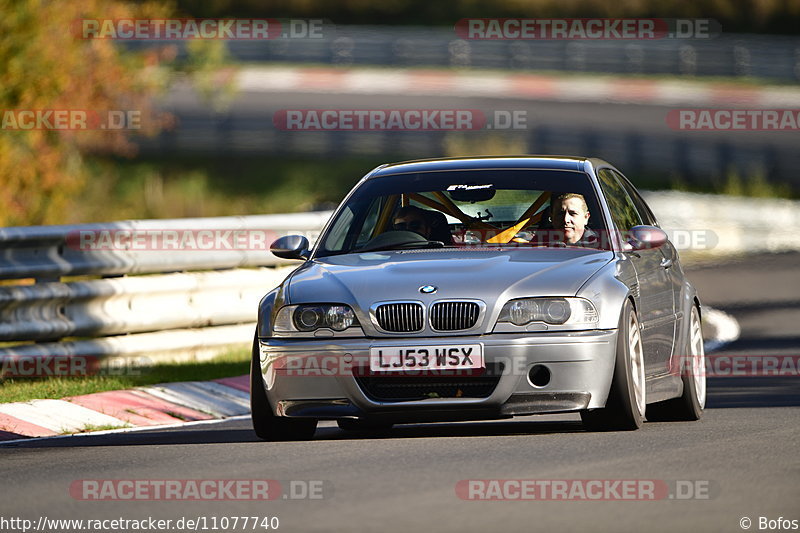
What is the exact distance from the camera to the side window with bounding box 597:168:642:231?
34.9 feet

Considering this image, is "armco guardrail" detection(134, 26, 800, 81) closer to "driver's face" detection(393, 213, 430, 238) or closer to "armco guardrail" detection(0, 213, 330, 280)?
"armco guardrail" detection(0, 213, 330, 280)

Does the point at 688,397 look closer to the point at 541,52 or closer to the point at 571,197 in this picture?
the point at 571,197

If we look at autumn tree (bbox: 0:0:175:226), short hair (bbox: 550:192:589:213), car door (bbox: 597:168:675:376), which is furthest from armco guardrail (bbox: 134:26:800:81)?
short hair (bbox: 550:192:589:213)

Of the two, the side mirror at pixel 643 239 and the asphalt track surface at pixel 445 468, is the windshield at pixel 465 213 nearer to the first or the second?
the side mirror at pixel 643 239

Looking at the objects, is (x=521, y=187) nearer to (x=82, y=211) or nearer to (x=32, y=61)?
(x=32, y=61)

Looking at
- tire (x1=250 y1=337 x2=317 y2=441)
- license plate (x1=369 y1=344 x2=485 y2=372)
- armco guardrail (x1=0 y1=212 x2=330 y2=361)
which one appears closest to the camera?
license plate (x1=369 y1=344 x2=485 y2=372)

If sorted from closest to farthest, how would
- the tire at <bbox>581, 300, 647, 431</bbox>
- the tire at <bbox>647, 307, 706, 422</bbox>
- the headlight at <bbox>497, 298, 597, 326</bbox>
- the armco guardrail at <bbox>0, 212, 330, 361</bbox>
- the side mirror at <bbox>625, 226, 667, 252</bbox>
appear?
the headlight at <bbox>497, 298, 597, 326</bbox>, the tire at <bbox>581, 300, 647, 431</bbox>, the side mirror at <bbox>625, 226, 667, 252</bbox>, the tire at <bbox>647, 307, 706, 422</bbox>, the armco guardrail at <bbox>0, 212, 330, 361</bbox>

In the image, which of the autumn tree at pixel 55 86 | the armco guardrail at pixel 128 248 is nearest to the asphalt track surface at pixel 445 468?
the armco guardrail at pixel 128 248

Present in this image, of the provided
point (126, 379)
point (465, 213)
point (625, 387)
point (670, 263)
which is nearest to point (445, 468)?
point (625, 387)

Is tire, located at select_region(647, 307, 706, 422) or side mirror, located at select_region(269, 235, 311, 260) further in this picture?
tire, located at select_region(647, 307, 706, 422)

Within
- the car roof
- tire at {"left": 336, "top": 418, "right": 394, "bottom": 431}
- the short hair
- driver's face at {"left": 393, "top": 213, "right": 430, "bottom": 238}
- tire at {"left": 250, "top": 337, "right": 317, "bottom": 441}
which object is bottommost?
tire at {"left": 336, "top": 418, "right": 394, "bottom": 431}

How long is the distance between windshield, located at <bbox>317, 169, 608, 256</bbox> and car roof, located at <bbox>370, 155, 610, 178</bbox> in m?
0.06

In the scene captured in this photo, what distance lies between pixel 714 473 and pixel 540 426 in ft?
8.31

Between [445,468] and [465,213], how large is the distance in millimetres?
2960
